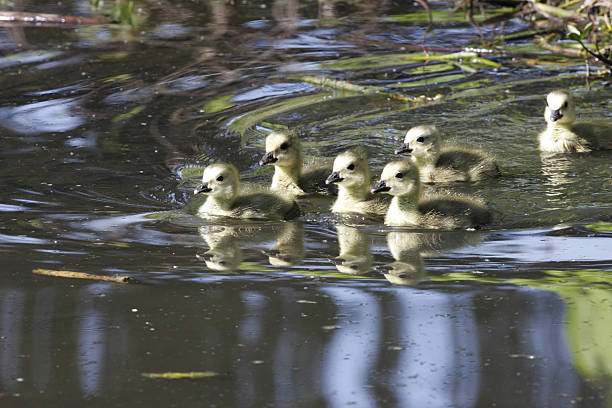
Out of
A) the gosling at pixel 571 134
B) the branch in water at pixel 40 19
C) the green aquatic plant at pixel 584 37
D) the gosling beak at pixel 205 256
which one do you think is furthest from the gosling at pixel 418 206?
the branch in water at pixel 40 19

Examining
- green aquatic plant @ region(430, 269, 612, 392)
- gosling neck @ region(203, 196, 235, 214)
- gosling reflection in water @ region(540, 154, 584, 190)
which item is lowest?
gosling reflection in water @ region(540, 154, 584, 190)

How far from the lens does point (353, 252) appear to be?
4.55 m

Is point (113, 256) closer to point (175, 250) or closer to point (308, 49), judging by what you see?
point (175, 250)

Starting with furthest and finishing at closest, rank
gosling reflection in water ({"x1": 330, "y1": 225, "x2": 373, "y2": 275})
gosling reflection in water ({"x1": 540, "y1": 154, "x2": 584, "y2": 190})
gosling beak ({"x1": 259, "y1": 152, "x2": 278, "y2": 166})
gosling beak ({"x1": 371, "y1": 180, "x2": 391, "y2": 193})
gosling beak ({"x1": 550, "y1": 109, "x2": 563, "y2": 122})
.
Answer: gosling beak ({"x1": 550, "y1": 109, "x2": 563, "y2": 122})
gosling beak ({"x1": 259, "y1": 152, "x2": 278, "y2": 166})
gosling reflection in water ({"x1": 540, "y1": 154, "x2": 584, "y2": 190})
gosling beak ({"x1": 371, "y1": 180, "x2": 391, "y2": 193})
gosling reflection in water ({"x1": 330, "y1": 225, "x2": 373, "y2": 275})

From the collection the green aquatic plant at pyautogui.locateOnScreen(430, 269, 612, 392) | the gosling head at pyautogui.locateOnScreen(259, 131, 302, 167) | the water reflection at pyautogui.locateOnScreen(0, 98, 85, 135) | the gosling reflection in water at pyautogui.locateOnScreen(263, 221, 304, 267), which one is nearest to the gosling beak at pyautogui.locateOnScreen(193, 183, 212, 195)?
the gosling reflection in water at pyautogui.locateOnScreen(263, 221, 304, 267)

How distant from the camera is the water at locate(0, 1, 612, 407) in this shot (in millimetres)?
3039

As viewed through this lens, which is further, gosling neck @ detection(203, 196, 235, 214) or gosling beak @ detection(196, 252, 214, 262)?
gosling neck @ detection(203, 196, 235, 214)

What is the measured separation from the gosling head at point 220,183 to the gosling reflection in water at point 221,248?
0.32 m

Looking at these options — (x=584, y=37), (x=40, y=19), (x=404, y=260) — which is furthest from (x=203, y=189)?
(x=40, y=19)

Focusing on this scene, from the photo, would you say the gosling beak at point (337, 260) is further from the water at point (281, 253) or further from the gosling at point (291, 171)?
the gosling at point (291, 171)

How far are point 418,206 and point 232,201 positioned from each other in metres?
1.05

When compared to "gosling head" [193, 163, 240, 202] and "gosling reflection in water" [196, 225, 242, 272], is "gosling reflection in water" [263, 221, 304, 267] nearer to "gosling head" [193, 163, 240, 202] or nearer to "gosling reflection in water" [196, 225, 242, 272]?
"gosling reflection in water" [196, 225, 242, 272]

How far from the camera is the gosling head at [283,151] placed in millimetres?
6082

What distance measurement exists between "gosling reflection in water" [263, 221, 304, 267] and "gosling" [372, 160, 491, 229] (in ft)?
1.73
